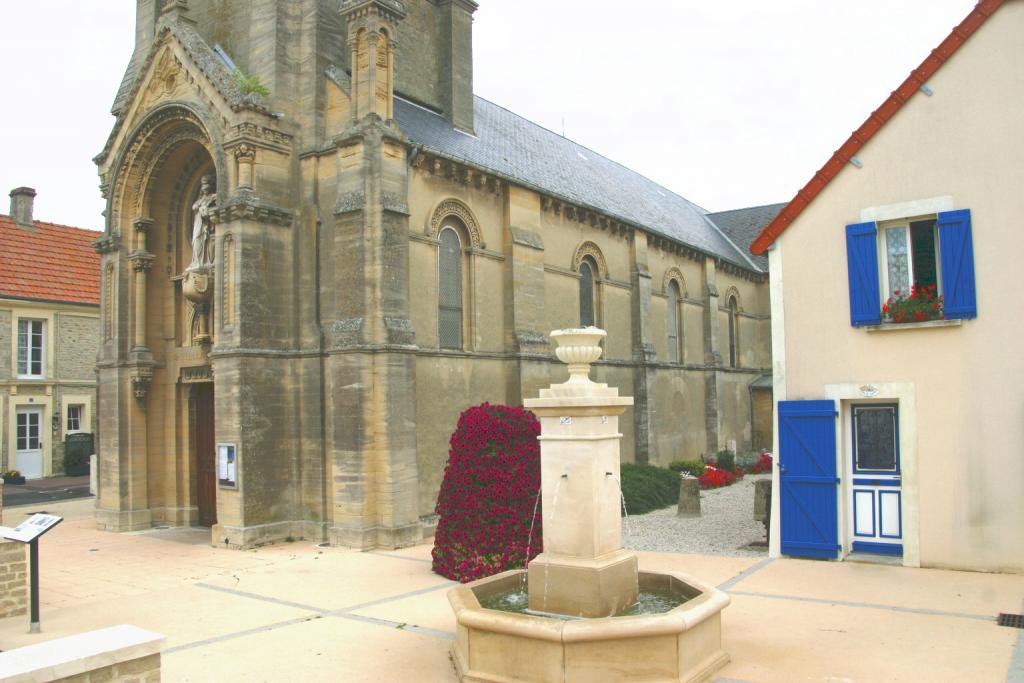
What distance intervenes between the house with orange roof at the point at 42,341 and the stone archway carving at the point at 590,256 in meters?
19.2

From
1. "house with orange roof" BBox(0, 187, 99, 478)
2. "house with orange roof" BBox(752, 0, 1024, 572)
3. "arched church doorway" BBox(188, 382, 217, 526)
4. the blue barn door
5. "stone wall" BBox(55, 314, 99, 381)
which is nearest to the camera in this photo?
"house with orange roof" BBox(752, 0, 1024, 572)

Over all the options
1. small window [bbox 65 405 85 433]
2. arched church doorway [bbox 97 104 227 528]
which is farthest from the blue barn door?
small window [bbox 65 405 85 433]

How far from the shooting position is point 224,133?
15.1 metres

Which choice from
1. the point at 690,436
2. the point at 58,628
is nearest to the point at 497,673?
the point at 58,628

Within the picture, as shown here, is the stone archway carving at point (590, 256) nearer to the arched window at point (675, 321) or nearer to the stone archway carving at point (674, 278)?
the stone archway carving at point (674, 278)

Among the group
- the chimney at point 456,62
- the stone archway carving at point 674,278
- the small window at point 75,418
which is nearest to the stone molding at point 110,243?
the chimney at point 456,62

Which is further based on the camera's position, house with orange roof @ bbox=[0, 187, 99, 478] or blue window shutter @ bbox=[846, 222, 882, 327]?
house with orange roof @ bbox=[0, 187, 99, 478]

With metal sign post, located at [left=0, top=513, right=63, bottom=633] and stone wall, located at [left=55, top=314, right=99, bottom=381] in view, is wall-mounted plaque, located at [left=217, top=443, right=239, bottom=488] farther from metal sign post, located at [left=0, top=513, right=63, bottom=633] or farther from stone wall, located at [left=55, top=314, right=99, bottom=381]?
stone wall, located at [left=55, top=314, right=99, bottom=381]

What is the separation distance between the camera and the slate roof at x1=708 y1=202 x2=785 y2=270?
118 feet

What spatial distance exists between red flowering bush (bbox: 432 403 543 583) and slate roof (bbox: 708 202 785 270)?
85.5 feet

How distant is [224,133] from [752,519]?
43.1ft

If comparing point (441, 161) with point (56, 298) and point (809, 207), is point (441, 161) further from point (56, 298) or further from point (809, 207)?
point (56, 298)

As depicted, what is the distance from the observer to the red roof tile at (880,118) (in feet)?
36.3

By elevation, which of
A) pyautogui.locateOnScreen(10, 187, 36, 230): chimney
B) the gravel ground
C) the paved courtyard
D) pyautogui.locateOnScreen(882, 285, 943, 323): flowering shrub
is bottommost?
the gravel ground
